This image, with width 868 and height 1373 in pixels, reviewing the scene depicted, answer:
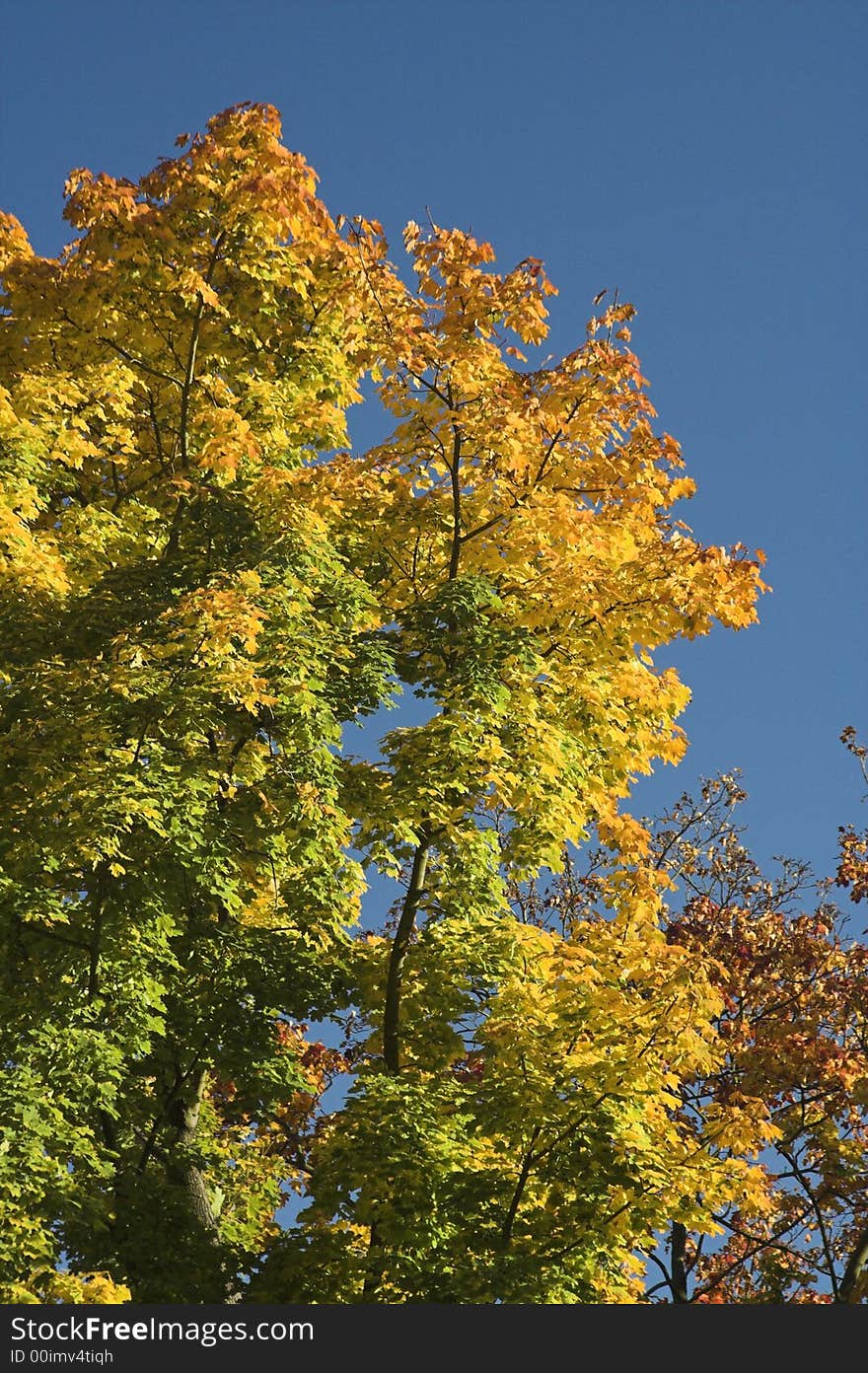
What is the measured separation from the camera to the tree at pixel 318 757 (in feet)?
41.9

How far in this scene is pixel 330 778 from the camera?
1386cm

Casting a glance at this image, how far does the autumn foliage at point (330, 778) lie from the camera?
12789 mm

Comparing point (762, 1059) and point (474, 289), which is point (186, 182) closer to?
point (474, 289)

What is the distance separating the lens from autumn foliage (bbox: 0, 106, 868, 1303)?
12.8 meters

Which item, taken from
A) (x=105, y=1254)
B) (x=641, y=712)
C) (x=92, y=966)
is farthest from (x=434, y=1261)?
(x=641, y=712)

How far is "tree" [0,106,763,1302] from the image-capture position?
12781mm

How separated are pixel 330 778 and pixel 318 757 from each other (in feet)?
0.82

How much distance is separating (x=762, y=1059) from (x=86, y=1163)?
9.61 metres

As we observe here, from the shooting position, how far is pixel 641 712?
16203 mm

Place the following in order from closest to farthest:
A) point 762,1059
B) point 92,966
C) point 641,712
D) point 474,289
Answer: point 92,966 < point 474,289 < point 641,712 < point 762,1059

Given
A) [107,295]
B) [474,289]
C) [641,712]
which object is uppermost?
[107,295]

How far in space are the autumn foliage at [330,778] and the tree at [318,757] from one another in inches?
1.9

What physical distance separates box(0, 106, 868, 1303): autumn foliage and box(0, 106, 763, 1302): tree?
5cm

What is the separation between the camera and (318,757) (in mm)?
13961
